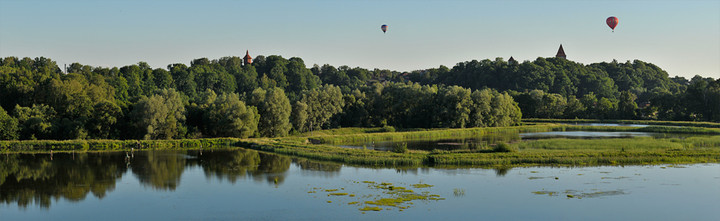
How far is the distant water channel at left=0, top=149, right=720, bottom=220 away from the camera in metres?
29.6

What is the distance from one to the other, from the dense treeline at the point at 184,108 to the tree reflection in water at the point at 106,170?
8.59 metres

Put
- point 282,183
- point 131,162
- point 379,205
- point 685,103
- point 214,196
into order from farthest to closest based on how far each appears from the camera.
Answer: point 685,103 < point 131,162 < point 282,183 < point 214,196 < point 379,205

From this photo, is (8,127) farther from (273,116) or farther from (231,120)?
(273,116)

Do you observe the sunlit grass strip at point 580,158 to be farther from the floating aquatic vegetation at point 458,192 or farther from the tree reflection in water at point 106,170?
the tree reflection in water at point 106,170

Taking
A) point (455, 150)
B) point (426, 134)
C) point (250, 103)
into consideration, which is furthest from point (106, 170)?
point (426, 134)

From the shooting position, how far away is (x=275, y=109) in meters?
72.4

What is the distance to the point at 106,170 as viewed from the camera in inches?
1758

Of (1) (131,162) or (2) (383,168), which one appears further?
(1) (131,162)

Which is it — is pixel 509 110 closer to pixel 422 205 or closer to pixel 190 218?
pixel 422 205

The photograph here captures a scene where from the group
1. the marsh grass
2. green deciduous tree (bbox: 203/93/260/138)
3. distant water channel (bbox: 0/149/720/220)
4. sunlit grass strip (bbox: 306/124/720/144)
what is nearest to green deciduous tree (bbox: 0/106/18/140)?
distant water channel (bbox: 0/149/720/220)

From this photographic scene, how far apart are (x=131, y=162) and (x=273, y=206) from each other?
73.7 ft

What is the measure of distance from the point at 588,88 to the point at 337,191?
483 feet

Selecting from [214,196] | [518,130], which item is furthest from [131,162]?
[518,130]

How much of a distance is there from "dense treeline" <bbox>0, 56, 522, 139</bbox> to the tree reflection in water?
8588 millimetres
